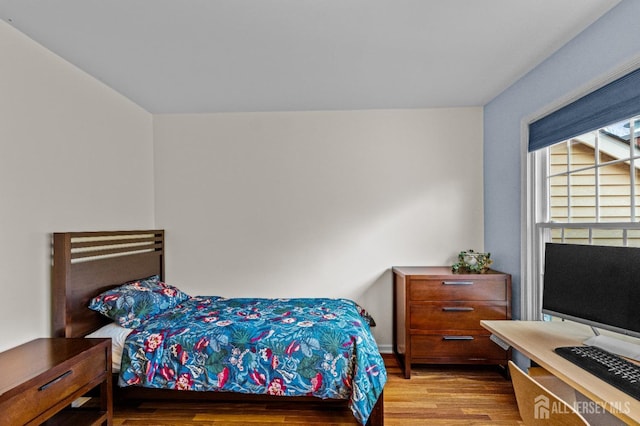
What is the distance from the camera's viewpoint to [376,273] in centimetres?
356

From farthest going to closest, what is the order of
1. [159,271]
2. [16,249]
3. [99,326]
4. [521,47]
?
[159,271]
[99,326]
[521,47]
[16,249]

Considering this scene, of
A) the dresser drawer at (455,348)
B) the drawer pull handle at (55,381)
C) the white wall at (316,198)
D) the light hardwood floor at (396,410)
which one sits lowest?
the light hardwood floor at (396,410)

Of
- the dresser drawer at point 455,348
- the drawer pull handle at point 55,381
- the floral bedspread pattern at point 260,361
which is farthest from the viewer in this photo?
the dresser drawer at point 455,348

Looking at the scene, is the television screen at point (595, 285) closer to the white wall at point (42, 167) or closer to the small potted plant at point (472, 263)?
the small potted plant at point (472, 263)

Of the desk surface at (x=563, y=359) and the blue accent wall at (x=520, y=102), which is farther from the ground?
the blue accent wall at (x=520, y=102)

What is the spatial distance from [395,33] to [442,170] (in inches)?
68.3

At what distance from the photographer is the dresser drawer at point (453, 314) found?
2.97 m

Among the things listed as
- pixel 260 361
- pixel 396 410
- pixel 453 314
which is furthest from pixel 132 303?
pixel 453 314

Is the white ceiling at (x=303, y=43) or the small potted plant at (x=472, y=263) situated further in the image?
the small potted plant at (x=472, y=263)

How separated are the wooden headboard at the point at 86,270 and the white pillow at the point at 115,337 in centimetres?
15

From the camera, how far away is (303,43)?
2270 millimetres

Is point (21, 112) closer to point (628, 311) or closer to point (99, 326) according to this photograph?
point (99, 326)

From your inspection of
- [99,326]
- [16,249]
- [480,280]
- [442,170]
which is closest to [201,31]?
[16,249]

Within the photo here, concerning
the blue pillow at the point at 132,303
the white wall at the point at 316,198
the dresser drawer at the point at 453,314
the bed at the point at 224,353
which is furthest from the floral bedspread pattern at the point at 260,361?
the white wall at the point at 316,198
